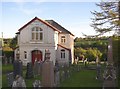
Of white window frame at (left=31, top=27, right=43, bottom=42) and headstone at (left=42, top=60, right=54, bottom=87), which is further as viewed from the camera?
white window frame at (left=31, top=27, right=43, bottom=42)

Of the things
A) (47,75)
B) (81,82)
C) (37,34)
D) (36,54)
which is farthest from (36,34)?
(47,75)

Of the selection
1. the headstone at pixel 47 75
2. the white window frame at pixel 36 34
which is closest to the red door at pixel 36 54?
the white window frame at pixel 36 34

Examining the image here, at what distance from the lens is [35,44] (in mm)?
47969

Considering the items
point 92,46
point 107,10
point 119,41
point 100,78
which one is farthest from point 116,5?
point 92,46

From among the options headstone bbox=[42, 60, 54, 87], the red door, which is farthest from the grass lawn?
the red door

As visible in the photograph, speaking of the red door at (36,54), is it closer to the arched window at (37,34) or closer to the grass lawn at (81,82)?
the arched window at (37,34)

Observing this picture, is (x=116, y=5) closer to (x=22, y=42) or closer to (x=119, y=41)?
(x=119, y=41)

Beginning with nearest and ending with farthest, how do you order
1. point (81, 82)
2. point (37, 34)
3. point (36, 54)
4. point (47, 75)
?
point (47, 75), point (81, 82), point (37, 34), point (36, 54)

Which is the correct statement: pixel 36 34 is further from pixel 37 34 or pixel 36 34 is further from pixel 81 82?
pixel 81 82

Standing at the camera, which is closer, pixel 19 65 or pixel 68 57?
pixel 19 65

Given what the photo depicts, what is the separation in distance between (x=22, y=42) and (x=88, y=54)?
17346 mm

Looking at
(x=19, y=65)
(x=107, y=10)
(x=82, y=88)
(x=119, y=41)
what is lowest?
(x=82, y=88)

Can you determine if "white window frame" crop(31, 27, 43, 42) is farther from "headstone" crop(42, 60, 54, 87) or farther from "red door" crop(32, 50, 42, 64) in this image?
"headstone" crop(42, 60, 54, 87)

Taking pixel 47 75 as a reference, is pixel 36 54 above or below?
above
